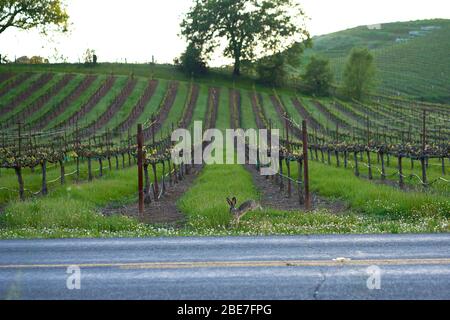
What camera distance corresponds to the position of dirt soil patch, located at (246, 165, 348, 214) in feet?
71.1

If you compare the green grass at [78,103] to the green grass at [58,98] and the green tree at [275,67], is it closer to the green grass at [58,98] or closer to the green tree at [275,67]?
the green grass at [58,98]

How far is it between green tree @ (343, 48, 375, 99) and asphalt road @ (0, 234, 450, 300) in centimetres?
8250

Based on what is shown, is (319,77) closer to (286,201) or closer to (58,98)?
(58,98)

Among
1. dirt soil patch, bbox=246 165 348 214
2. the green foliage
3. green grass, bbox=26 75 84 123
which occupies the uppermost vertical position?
the green foliage

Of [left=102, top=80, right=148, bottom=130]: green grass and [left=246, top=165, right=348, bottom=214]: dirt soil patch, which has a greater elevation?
[left=102, top=80, right=148, bottom=130]: green grass

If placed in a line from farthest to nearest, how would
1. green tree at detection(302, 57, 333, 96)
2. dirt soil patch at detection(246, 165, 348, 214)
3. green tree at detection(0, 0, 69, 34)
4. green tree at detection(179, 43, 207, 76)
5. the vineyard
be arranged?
green tree at detection(179, 43, 207, 76) → green tree at detection(302, 57, 333, 96) → green tree at detection(0, 0, 69, 34) → dirt soil patch at detection(246, 165, 348, 214) → the vineyard

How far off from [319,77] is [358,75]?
6678mm

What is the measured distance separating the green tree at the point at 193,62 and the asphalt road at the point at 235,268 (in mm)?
82390

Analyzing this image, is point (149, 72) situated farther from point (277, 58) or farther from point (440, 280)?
point (440, 280)

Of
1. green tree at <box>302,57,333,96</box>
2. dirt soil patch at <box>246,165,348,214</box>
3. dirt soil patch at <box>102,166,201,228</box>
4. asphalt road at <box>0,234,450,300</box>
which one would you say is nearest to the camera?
asphalt road at <box>0,234,450,300</box>

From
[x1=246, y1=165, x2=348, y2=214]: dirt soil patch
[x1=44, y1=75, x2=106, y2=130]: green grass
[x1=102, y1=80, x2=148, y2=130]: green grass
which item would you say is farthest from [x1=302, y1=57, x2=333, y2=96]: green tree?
[x1=246, y1=165, x2=348, y2=214]: dirt soil patch

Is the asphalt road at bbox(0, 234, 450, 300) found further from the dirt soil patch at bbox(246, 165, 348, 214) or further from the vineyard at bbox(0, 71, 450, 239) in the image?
the dirt soil patch at bbox(246, 165, 348, 214)

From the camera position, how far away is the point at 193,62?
9300 cm
